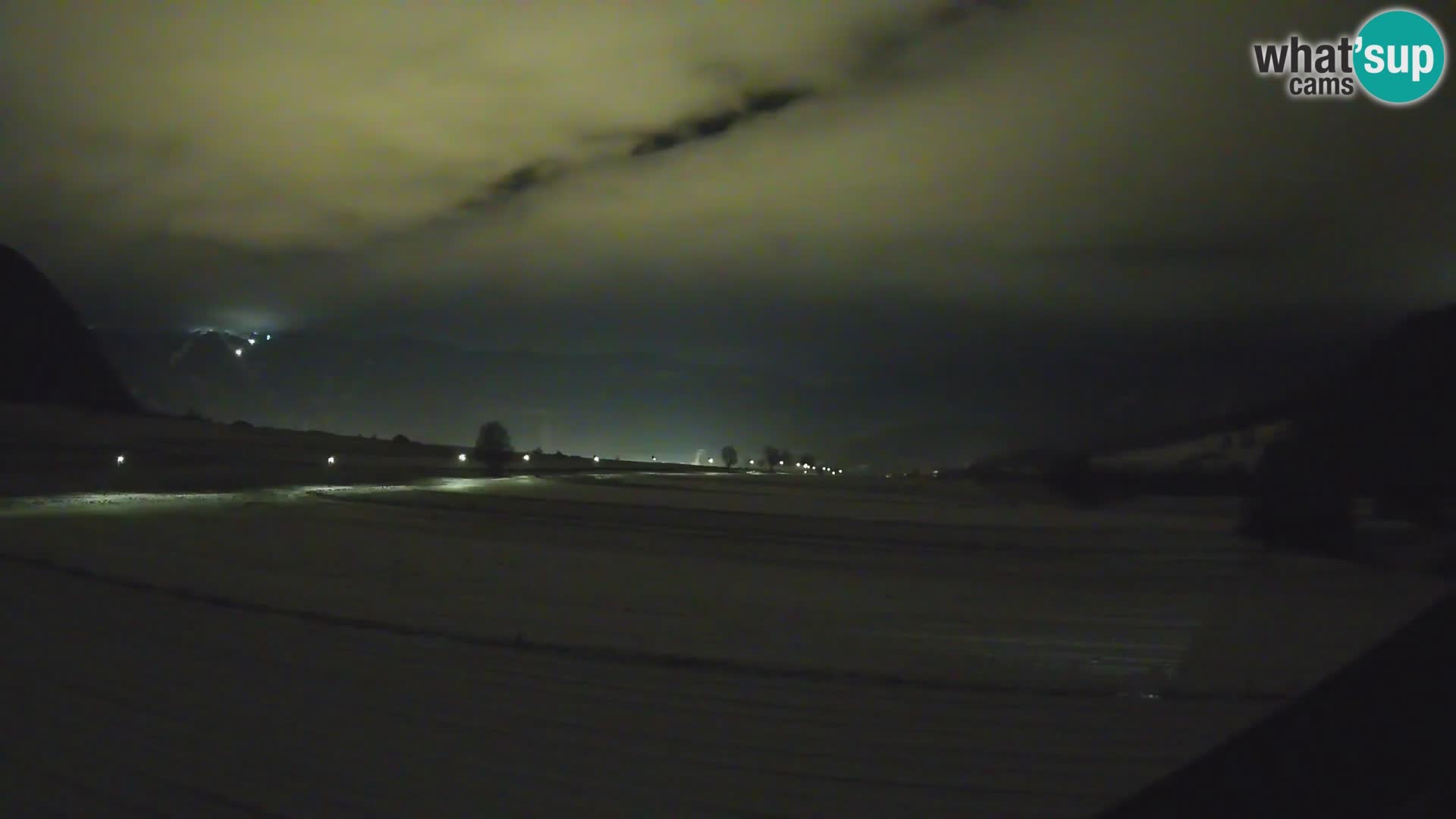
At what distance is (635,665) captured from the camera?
6.73 m

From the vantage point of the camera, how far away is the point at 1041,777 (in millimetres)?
4699

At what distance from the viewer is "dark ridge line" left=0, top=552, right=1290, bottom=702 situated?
20.3 feet

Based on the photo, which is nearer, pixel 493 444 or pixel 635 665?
pixel 635 665

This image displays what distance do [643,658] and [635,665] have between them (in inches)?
7.8

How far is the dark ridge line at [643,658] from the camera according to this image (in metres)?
6.18

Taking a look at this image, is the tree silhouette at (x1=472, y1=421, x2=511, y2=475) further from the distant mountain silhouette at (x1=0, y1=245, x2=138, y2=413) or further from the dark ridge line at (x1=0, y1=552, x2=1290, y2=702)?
the distant mountain silhouette at (x1=0, y1=245, x2=138, y2=413)

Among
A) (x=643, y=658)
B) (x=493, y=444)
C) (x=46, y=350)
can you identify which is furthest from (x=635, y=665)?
(x=46, y=350)

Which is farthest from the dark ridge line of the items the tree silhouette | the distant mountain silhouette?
the distant mountain silhouette

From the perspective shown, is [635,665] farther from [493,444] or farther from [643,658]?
[493,444]

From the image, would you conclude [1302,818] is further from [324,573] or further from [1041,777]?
[324,573]

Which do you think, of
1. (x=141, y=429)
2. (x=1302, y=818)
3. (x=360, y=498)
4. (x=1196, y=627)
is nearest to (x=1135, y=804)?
(x=1302, y=818)

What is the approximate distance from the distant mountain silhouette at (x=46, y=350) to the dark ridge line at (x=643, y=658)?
5648 centimetres

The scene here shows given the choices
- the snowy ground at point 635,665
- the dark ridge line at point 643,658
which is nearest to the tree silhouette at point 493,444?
the snowy ground at point 635,665

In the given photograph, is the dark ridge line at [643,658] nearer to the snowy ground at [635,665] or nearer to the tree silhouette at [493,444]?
the snowy ground at [635,665]
